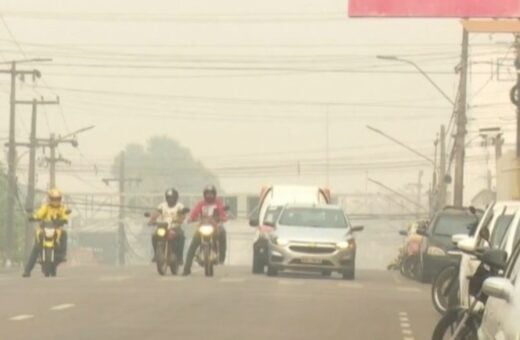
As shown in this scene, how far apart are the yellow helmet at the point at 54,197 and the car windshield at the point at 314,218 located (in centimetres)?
647

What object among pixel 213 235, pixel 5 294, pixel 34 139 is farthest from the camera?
pixel 34 139

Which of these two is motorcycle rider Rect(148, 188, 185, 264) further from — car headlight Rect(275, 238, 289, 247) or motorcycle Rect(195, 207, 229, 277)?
car headlight Rect(275, 238, 289, 247)

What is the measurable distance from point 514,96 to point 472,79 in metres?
88.6

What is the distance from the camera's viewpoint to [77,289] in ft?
101

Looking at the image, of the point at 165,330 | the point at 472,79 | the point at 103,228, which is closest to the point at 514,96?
the point at 165,330

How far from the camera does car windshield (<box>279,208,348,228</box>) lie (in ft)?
139

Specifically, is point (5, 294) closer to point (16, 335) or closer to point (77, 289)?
point (77, 289)

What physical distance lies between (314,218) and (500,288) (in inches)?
1232

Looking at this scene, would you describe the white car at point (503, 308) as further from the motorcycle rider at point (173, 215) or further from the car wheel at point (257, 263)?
the car wheel at point (257, 263)

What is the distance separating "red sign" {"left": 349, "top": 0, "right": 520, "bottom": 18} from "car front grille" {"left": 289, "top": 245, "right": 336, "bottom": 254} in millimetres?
9118

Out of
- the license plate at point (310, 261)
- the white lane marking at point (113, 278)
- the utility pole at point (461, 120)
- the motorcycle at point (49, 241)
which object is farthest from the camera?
the utility pole at point (461, 120)

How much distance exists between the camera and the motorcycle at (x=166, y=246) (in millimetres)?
37750

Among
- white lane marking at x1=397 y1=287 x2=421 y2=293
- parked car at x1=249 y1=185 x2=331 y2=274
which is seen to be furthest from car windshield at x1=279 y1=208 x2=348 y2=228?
white lane marking at x1=397 y1=287 x2=421 y2=293

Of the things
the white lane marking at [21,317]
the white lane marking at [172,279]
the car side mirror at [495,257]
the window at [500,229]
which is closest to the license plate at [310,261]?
the white lane marking at [172,279]
